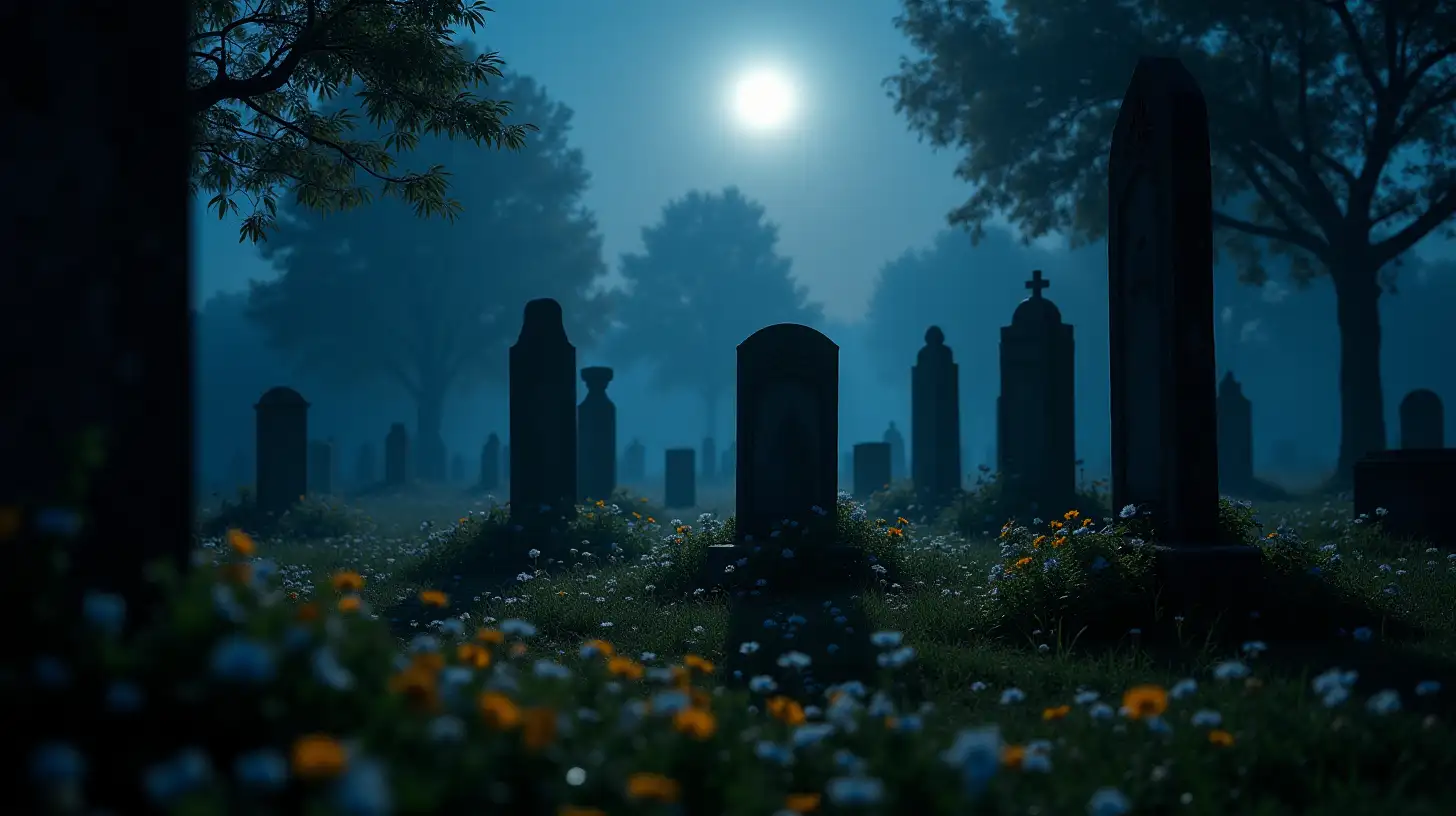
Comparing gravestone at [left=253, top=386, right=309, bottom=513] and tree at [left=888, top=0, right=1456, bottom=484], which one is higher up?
tree at [left=888, top=0, right=1456, bottom=484]

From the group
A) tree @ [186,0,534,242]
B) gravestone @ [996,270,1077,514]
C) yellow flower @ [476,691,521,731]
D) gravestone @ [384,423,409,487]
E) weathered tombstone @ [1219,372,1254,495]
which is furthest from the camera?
gravestone @ [384,423,409,487]

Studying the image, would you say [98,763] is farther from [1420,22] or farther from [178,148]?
[1420,22]

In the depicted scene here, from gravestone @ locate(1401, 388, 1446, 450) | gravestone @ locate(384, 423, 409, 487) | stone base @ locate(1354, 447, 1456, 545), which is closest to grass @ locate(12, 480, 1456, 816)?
stone base @ locate(1354, 447, 1456, 545)

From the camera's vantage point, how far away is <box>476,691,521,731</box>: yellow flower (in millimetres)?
2162

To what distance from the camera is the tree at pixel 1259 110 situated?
757 inches

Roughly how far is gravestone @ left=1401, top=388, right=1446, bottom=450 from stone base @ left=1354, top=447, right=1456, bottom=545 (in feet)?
38.0

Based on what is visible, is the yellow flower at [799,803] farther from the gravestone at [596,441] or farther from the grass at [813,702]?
the gravestone at [596,441]

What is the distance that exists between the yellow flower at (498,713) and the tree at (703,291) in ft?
166

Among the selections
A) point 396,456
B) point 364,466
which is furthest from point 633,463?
point 396,456

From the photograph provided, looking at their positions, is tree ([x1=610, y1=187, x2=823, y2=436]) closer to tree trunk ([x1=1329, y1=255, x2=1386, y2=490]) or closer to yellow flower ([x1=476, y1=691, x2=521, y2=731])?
tree trunk ([x1=1329, y1=255, x2=1386, y2=490])

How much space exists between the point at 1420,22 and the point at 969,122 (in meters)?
8.68

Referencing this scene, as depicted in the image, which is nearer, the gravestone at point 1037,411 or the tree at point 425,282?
the gravestone at point 1037,411

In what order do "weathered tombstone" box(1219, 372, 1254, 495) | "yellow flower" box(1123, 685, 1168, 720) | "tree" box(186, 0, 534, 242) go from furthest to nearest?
1. "weathered tombstone" box(1219, 372, 1254, 495)
2. "tree" box(186, 0, 534, 242)
3. "yellow flower" box(1123, 685, 1168, 720)

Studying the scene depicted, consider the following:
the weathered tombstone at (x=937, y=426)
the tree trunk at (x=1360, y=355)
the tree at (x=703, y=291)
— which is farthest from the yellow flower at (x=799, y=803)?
the tree at (x=703, y=291)
